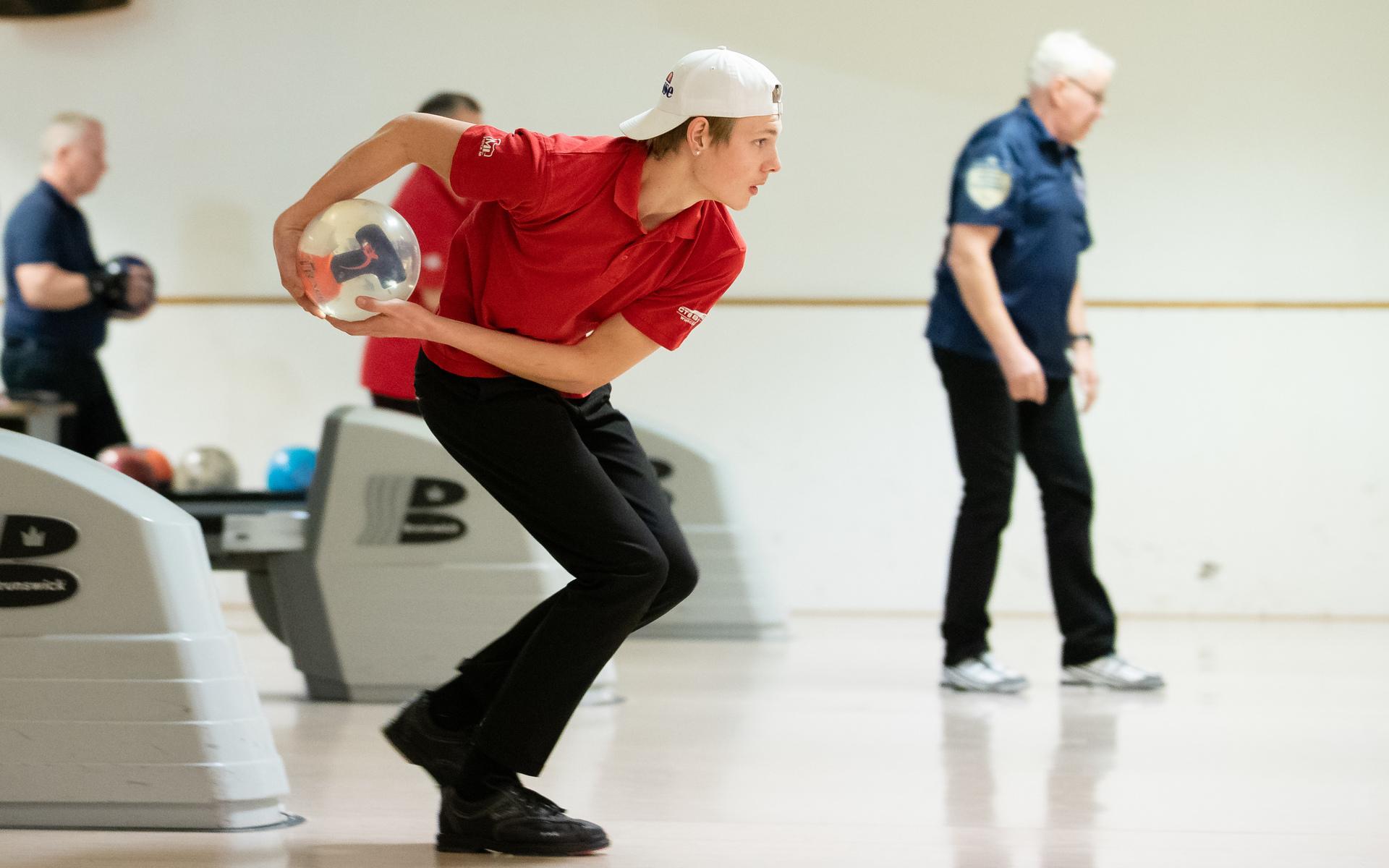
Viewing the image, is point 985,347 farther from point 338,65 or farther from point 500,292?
point 338,65

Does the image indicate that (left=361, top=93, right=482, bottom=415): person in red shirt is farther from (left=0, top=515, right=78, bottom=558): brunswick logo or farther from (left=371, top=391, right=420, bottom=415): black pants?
(left=0, top=515, right=78, bottom=558): brunswick logo

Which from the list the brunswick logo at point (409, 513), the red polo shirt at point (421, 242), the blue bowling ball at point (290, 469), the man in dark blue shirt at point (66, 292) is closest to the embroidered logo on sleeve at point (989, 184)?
the red polo shirt at point (421, 242)

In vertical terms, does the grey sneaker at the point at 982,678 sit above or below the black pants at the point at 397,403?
below

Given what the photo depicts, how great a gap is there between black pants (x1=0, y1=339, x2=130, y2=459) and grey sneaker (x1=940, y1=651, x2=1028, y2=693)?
2.71 meters

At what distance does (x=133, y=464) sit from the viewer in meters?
4.20

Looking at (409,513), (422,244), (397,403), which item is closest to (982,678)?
(409,513)

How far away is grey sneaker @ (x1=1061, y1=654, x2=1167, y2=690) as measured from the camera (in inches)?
145

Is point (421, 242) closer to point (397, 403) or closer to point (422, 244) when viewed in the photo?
point (422, 244)

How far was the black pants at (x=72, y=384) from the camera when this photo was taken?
4746 mm

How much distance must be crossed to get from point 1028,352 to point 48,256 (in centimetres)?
295

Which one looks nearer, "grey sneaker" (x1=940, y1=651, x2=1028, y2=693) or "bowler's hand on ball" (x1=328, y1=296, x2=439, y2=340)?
"bowler's hand on ball" (x1=328, y1=296, x2=439, y2=340)

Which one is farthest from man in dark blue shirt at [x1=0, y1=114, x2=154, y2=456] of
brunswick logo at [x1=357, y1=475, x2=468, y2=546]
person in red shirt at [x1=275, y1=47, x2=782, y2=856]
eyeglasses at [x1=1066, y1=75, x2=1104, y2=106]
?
person in red shirt at [x1=275, y1=47, x2=782, y2=856]

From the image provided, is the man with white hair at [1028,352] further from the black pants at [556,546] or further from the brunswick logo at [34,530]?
the brunswick logo at [34,530]

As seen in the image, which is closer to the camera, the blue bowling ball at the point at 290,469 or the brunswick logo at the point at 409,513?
the brunswick logo at the point at 409,513
